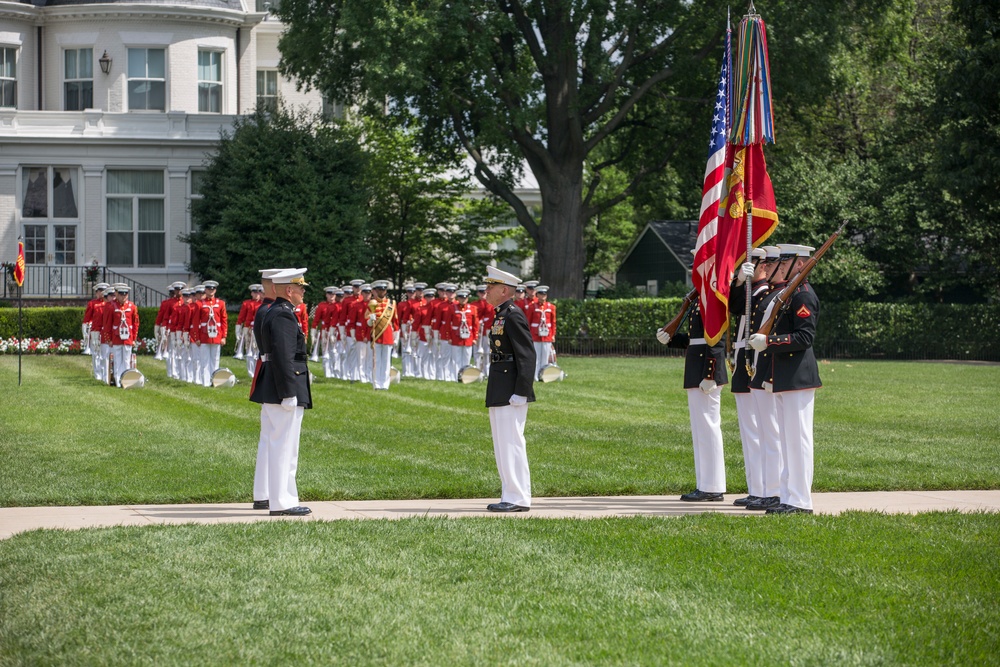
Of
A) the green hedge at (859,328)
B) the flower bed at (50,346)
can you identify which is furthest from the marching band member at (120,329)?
the green hedge at (859,328)

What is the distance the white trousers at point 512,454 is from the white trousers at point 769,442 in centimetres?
211

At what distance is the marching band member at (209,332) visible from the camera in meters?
27.1

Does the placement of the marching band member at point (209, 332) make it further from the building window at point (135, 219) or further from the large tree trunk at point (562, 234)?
the large tree trunk at point (562, 234)

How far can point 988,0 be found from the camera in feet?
111

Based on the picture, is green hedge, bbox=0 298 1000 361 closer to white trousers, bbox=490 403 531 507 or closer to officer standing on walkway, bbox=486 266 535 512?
officer standing on walkway, bbox=486 266 535 512

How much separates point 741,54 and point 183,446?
26.2ft

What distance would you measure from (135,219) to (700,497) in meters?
33.0

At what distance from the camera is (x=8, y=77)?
42.6 metres

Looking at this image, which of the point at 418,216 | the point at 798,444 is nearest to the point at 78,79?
the point at 418,216

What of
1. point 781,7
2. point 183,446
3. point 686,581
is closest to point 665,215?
point 781,7

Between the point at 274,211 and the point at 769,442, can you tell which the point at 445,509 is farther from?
the point at 274,211

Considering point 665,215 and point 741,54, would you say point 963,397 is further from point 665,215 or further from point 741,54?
point 665,215

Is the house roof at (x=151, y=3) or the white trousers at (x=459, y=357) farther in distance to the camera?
the house roof at (x=151, y=3)

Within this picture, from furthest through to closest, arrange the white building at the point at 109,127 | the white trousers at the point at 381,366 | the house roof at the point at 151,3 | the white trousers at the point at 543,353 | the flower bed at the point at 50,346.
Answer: the house roof at the point at 151,3 < the white building at the point at 109,127 < the flower bed at the point at 50,346 < the white trousers at the point at 543,353 < the white trousers at the point at 381,366
